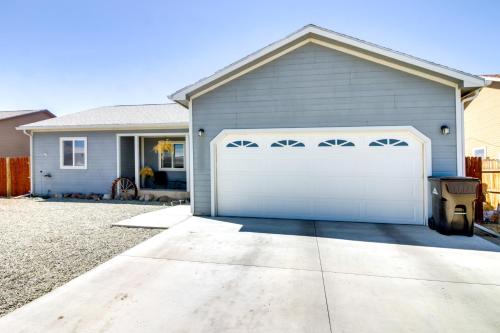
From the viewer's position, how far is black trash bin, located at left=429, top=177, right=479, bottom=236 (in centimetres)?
537

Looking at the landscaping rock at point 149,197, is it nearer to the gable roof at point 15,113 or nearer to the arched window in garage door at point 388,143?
the arched window in garage door at point 388,143

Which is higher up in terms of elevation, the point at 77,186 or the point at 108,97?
the point at 108,97

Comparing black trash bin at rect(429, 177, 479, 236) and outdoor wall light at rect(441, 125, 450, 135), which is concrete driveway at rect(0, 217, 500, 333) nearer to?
black trash bin at rect(429, 177, 479, 236)

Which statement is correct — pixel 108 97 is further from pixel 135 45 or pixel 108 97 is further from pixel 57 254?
pixel 57 254

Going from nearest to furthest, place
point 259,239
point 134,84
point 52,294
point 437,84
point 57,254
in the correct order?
point 52,294
point 57,254
point 259,239
point 437,84
point 134,84

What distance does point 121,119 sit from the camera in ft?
38.6

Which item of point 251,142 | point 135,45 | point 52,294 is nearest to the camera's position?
point 52,294

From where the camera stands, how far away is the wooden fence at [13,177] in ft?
39.9

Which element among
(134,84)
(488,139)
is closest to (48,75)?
(134,84)

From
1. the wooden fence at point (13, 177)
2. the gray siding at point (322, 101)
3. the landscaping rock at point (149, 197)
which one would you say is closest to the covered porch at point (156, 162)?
the landscaping rock at point (149, 197)

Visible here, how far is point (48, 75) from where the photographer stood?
45.8 feet

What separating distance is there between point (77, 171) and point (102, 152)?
60.6 inches

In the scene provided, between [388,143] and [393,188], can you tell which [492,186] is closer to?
[393,188]

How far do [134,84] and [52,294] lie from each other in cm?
1408
